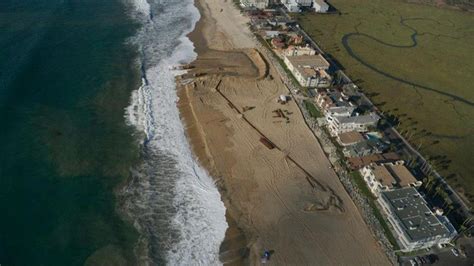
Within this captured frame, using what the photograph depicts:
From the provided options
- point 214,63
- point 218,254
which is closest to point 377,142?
point 218,254

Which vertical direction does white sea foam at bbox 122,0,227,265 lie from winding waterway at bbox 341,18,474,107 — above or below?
below

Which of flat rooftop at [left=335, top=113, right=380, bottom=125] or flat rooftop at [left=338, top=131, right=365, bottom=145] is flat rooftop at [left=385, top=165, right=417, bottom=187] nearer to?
flat rooftop at [left=338, top=131, right=365, bottom=145]

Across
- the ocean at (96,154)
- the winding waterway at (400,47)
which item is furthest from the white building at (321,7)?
the ocean at (96,154)

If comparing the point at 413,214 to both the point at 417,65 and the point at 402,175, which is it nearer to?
the point at 402,175

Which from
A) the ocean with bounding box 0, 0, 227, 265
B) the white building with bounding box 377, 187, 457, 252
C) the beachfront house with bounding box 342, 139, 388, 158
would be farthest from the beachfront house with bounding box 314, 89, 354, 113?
the ocean with bounding box 0, 0, 227, 265

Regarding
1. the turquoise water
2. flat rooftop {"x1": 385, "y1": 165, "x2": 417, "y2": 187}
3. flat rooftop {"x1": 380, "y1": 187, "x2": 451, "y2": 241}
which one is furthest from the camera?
flat rooftop {"x1": 385, "y1": 165, "x2": 417, "y2": 187}

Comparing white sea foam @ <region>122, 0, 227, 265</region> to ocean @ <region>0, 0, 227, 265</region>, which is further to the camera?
white sea foam @ <region>122, 0, 227, 265</region>
